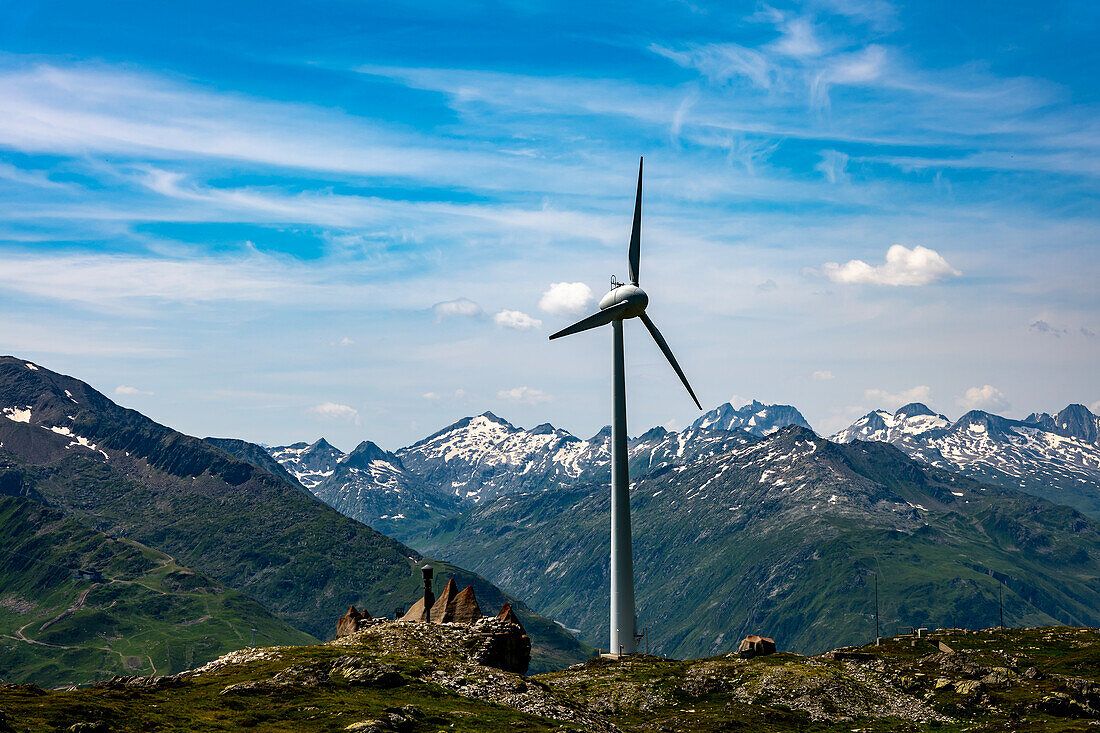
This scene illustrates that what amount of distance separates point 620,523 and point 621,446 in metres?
13.0

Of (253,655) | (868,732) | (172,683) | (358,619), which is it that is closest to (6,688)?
(172,683)

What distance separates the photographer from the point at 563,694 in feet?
461

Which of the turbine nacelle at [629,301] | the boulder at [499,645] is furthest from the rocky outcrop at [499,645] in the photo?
the turbine nacelle at [629,301]

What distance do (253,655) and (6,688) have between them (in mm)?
33580

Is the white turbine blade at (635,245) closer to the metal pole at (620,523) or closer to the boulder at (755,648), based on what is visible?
the metal pole at (620,523)

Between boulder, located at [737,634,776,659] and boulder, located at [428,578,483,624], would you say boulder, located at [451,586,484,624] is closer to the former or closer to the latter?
boulder, located at [428,578,483,624]

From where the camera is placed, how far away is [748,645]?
19562cm

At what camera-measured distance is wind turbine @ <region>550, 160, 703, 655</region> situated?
506 ft

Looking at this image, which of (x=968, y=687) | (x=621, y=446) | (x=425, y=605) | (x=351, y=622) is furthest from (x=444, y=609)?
(x=968, y=687)

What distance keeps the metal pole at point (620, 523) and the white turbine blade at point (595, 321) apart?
5.10 ft

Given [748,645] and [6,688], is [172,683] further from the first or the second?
[748,645]

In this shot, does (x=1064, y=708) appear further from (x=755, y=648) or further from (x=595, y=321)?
(x=595, y=321)

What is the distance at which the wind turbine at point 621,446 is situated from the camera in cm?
15425

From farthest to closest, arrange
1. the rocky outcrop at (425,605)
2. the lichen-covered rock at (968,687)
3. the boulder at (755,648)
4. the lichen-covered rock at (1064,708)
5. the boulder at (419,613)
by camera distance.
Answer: the boulder at (755,648) → the boulder at (419,613) → the rocky outcrop at (425,605) → the lichen-covered rock at (968,687) → the lichen-covered rock at (1064,708)
